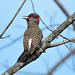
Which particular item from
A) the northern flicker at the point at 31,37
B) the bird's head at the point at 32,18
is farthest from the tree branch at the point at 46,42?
the bird's head at the point at 32,18

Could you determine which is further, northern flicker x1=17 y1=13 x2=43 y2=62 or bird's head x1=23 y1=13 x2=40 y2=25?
bird's head x1=23 y1=13 x2=40 y2=25

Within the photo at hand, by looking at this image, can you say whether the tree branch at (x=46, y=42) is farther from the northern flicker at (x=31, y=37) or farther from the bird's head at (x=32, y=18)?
the bird's head at (x=32, y=18)

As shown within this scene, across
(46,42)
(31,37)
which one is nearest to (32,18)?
(31,37)

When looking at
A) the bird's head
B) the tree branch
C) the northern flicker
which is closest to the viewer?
the tree branch

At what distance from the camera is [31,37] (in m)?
4.13

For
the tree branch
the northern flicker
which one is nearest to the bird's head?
the northern flicker

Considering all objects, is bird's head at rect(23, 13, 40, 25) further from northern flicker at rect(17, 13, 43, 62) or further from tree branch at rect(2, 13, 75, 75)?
tree branch at rect(2, 13, 75, 75)

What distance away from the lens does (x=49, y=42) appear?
3479 mm

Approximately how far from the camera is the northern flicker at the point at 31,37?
3630 mm

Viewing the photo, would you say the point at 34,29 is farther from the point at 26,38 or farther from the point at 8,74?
the point at 8,74

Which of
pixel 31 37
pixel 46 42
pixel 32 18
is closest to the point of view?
pixel 46 42

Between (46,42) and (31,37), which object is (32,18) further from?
(46,42)

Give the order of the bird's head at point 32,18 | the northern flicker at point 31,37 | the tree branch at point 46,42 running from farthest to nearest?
the bird's head at point 32,18
the northern flicker at point 31,37
the tree branch at point 46,42

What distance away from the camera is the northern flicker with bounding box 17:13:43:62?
3630 mm
